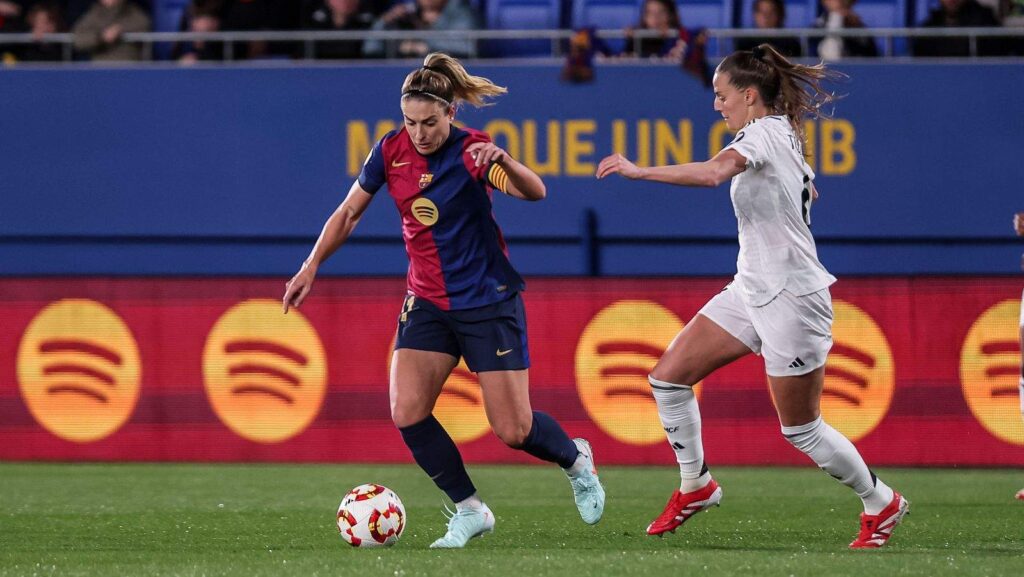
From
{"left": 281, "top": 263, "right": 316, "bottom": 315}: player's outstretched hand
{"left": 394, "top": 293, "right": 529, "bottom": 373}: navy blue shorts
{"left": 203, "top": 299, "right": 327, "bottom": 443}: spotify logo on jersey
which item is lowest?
{"left": 203, "top": 299, "right": 327, "bottom": 443}: spotify logo on jersey

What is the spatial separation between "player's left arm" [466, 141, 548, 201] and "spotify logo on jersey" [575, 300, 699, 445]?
17.4ft

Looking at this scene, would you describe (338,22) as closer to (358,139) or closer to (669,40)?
(358,139)

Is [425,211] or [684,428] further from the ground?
[425,211]

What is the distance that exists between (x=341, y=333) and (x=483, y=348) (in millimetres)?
5322

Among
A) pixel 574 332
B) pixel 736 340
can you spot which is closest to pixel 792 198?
pixel 736 340

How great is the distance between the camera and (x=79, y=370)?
1149cm

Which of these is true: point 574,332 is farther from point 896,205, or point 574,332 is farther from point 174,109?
point 174,109

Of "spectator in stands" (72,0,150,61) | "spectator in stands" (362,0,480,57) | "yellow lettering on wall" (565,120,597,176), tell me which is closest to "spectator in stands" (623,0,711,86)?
"yellow lettering on wall" (565,120,597,176)

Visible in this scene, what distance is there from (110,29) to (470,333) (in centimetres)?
827

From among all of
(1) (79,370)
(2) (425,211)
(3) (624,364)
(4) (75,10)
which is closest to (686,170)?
(2) (425,211)

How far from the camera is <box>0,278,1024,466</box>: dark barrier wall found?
1099 cm

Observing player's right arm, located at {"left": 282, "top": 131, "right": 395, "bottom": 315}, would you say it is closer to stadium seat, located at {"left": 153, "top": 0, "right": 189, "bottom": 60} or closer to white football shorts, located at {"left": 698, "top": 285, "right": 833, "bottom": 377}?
white football shorts, located at {"left": 698, "top": 285, "right": 833, "bottom": 377}

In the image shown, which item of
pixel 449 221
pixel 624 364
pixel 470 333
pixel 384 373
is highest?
pixel 449 221

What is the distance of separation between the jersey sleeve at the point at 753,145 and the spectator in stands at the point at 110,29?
8758 millimetres
